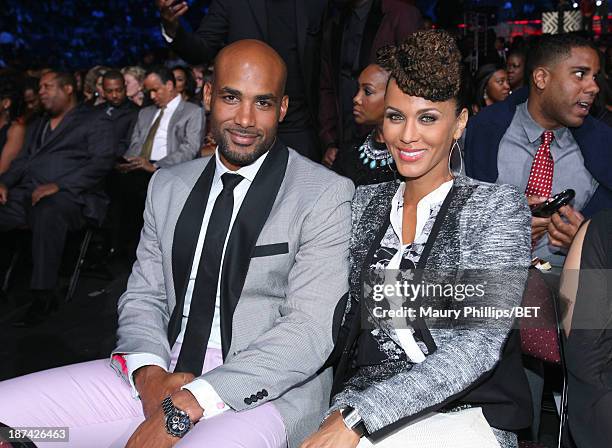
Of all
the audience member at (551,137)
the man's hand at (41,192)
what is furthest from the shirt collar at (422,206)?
the man's hand at (41,192)

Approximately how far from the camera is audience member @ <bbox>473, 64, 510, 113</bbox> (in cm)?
678

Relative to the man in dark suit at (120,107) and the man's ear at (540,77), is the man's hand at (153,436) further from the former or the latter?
the man in dark suit at (120,107)

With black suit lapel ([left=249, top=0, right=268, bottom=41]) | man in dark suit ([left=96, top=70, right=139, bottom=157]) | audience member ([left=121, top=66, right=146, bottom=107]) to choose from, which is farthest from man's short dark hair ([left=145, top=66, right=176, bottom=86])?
black suit lapel ([left=249, top=0, right=268, bottom=41])

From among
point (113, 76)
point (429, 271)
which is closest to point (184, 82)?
point (113, 76)

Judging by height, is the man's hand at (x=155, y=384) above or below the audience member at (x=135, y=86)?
below

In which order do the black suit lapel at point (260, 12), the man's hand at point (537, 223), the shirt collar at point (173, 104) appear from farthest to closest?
1. the shirt collar at point (173, 104)
2. the black suit lapel at point (260, 12)
3. the man's hand at point (537, 223)

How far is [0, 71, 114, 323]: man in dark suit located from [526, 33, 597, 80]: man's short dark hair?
3.33m

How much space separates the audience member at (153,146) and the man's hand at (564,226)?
3.88 meters

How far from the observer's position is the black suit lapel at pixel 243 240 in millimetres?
2369

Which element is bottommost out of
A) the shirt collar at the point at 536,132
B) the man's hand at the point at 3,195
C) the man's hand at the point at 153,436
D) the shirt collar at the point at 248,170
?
the man's hand at the point at 153,436

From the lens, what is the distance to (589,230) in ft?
7.13

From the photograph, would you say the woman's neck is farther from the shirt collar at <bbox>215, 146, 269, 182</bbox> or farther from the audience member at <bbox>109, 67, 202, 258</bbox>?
the audience member at <bbox>109, 67, 202, 258</bbox>

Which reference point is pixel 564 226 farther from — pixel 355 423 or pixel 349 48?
pixel 349 48

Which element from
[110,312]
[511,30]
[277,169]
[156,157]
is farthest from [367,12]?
[511,30]
